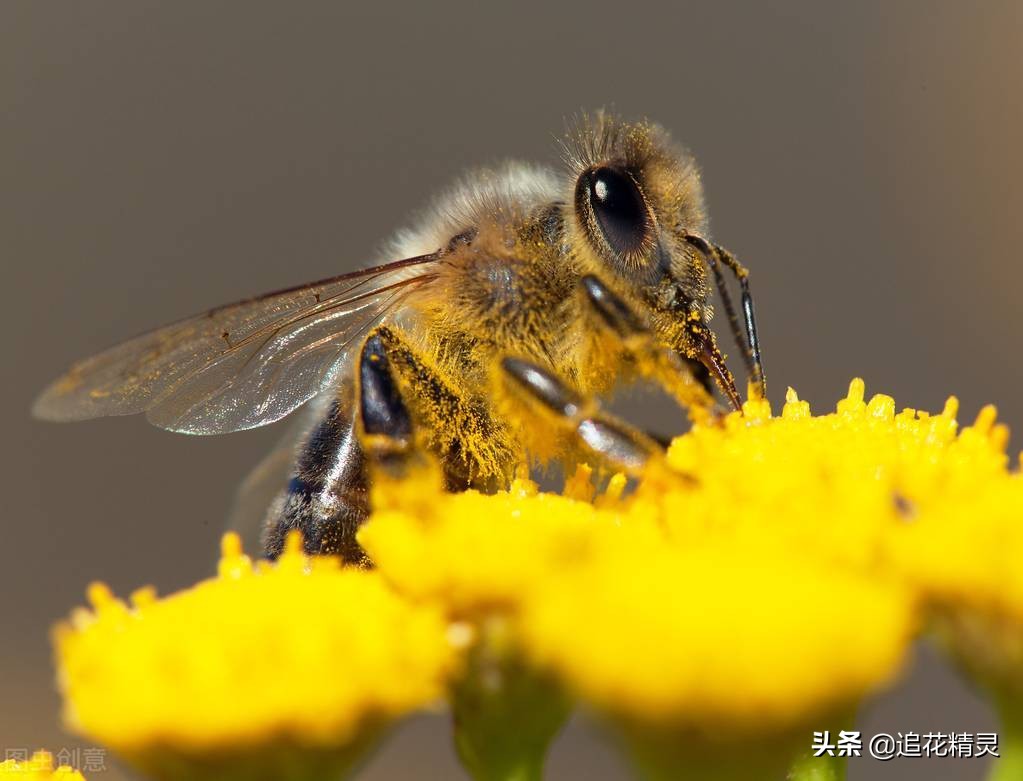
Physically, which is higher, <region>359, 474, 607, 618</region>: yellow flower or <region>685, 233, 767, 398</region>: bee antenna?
<region>685, 233, 767, 398</region>: bee antenna

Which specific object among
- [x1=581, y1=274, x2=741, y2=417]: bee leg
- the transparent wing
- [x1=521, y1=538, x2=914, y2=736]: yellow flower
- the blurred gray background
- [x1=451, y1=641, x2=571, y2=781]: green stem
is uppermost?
the blurred gray background

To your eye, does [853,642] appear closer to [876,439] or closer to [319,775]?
[319,775]

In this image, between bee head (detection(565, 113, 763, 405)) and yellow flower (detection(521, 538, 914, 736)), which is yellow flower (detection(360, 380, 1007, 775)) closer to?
yellow flower (detection(521, 538, 914, 736))

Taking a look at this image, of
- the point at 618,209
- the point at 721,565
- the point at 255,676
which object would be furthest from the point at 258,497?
the point at 721,565

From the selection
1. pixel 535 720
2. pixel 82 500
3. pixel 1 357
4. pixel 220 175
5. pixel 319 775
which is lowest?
pixel 319 775

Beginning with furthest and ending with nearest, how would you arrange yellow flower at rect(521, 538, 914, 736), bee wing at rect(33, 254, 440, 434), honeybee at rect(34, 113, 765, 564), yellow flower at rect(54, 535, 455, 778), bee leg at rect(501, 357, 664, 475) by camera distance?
bee wing at rect(33, 254, 440, 434) < honeybee at rect(34, 113, 765, 564) < bee leg at rect(501, 357, 664, 475) < yellow flower at rect(54, 535, 455, 778) < yellow flower at rect(521, 538, 914, 736)

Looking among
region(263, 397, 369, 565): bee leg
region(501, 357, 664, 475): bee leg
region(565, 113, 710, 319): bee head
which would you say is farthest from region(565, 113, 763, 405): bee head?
region(263, 397, 369, 565): bee leg

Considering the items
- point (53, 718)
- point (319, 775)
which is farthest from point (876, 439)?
point (53, 718)
